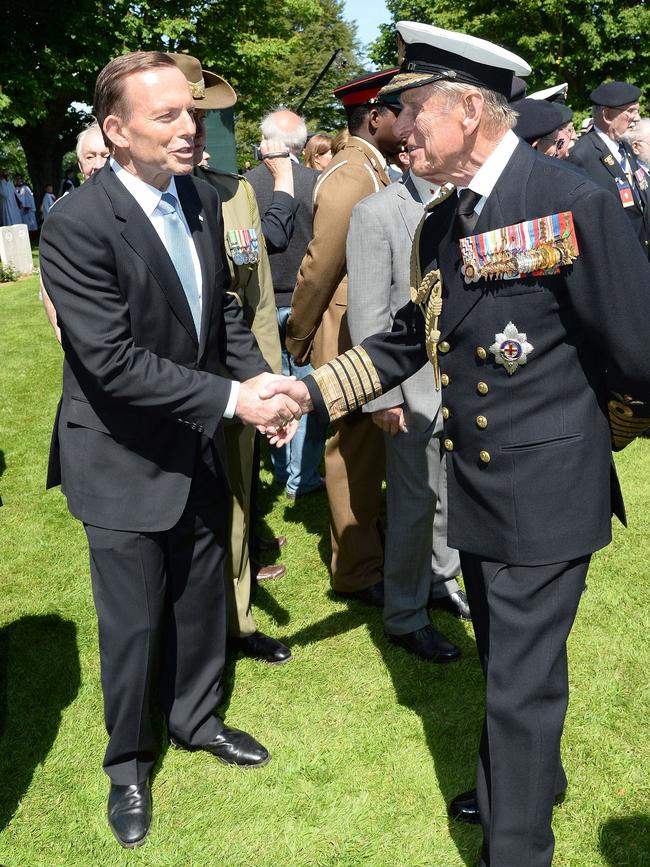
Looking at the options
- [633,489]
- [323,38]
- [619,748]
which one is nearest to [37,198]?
[633,489]

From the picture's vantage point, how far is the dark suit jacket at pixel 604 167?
23.3ft

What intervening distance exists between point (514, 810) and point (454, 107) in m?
2.01

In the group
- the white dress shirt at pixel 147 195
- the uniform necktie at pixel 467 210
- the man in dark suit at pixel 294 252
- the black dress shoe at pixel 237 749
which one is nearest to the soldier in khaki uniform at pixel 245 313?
the black dress shoe at pixel 237 749

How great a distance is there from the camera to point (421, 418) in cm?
A: 391

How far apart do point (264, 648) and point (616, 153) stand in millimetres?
5285

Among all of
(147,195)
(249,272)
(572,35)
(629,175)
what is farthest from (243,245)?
(572,35)

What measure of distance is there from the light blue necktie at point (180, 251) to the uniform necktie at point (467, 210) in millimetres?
999

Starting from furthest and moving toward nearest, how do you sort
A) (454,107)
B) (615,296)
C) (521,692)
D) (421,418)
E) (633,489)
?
(633,489)
(421,418)
(521,692)
(454,107)
(615,296)

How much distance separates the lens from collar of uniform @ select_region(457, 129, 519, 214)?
7.85 feet

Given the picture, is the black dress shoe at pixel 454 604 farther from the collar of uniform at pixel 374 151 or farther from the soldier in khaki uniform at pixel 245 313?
the collar of uniform at pixel 374 151

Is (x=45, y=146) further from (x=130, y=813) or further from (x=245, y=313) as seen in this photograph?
(x=130, y=813)

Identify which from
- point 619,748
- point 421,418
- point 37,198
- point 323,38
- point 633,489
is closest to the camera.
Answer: point 619,748

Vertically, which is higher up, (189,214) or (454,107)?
(454,107)

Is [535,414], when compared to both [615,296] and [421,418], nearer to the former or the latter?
[615,296]
